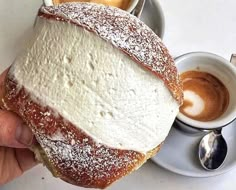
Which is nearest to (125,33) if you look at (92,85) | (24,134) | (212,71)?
(92,85)

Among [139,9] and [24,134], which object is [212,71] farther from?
[24,134]

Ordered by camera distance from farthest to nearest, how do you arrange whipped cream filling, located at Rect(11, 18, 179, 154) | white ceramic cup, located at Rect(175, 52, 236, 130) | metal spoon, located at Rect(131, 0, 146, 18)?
metal spoon, located at Rect(131, 0, 146, 18), white ceramic cup, located at Rect(175, 52, 236, 130), whipped cream filling, located at Rect(11, 18, 179, 154)

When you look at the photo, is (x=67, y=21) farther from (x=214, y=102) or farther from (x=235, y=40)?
(x=235, y=40)

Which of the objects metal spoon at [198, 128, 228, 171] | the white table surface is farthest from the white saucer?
the white table surface

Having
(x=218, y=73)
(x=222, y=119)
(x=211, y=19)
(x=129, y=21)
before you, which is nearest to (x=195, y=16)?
(x=211, y=19)

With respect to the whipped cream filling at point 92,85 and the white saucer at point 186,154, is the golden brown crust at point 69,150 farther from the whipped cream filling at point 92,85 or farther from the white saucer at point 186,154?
the white saucer at point 186,154

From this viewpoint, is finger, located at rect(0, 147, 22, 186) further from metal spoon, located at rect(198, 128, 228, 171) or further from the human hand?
metal spoon, located at rect(198, 128, 228, 171)
